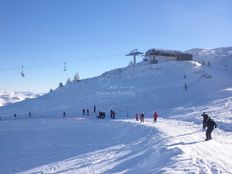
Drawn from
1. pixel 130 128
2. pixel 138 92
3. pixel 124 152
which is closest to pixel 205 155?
pixel 124 152

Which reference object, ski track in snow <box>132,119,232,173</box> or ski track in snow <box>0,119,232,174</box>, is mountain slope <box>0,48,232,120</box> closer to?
ski track in snow <box>0,119,232,174</box>

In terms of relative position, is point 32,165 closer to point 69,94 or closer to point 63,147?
point 63,147

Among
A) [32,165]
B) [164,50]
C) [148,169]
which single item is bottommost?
[32,165]

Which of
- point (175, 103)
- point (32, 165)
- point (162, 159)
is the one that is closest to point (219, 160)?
point (162, 159)

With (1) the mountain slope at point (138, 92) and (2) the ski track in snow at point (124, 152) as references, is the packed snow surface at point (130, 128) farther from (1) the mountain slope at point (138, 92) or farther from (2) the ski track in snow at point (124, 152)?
(1) the mountain slope at point (138, 92)

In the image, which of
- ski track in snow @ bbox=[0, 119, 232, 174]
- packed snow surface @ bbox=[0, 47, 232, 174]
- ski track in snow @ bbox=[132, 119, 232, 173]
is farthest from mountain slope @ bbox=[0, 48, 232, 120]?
ski track in snow @ bbox=[132, 119, 232, 173]

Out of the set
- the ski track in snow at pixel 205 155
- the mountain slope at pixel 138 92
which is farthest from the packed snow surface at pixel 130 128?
the mountain slope at pixel 138 92

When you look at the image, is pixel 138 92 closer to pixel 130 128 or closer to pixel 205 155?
pixel 130 128

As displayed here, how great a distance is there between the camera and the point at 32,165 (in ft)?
97.8

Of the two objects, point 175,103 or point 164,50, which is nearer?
point 175,103

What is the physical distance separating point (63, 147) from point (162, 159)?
64.7 ft

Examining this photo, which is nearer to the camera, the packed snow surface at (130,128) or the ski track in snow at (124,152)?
the ski track in snow at (124,152)

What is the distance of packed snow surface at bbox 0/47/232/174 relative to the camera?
20406mm

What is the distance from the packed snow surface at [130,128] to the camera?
2041cm
